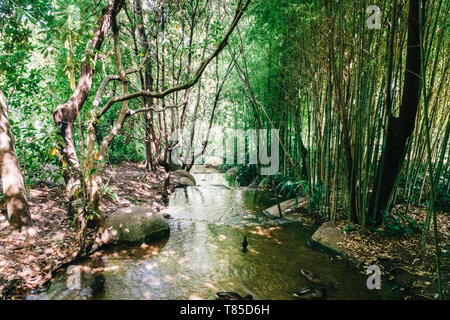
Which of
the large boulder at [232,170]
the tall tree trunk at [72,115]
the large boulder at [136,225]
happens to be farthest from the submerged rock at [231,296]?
the large boulder at [232,170]

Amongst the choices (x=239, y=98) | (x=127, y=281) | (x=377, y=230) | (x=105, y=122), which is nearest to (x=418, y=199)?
(x=377, y=230)

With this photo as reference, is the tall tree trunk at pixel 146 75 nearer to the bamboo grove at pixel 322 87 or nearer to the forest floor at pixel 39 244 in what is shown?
the bamboo grove at pixel 322 87

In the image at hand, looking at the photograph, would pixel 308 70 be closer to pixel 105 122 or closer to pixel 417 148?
pixel 417 148

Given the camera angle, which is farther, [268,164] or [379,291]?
[268,164]

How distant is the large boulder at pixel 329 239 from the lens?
3.23 metres

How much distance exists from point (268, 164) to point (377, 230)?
16.8 ft

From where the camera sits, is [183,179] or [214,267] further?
[183,179]

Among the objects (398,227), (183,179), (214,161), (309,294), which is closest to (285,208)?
(398,227)

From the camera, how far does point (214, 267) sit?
295cm

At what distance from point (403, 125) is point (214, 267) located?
2.81 meters

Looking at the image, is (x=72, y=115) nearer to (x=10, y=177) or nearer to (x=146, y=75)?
(x=10, y=177)

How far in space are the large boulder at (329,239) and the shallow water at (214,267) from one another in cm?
13

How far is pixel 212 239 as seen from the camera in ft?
12.3

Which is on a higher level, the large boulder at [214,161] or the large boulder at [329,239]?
the large boulder at [329,239]
